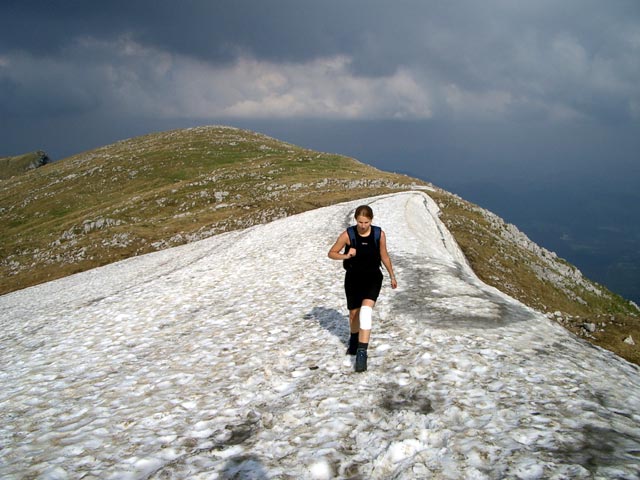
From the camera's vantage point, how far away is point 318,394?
8695 mm

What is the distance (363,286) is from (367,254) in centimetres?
82

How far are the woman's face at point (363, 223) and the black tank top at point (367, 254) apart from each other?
16 centimetres

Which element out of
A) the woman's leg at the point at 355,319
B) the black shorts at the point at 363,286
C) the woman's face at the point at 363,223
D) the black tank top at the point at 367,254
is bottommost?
the woman's leg at the point at 355,319

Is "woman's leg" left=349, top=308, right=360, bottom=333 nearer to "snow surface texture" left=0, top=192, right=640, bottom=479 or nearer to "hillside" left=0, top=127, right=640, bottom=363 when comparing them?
"snow surface texture" left=0, top=192, right=640, bottom=479

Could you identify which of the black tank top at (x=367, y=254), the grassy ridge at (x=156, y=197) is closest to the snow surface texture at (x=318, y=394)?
the black tank top at (x=367, y=254)

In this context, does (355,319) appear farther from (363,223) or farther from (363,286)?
(363,223)

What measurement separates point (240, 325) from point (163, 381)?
4268mm

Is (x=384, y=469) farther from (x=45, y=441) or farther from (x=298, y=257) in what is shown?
(x=298, y=257)

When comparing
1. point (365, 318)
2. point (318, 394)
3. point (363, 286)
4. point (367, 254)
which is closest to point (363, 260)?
point (367, 254)

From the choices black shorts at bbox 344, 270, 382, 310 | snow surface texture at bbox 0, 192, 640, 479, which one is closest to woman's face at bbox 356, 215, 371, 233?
black shorts at bbox 344, 270, 382, 310

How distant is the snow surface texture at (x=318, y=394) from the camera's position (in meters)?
6.34

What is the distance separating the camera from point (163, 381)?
1035 cm

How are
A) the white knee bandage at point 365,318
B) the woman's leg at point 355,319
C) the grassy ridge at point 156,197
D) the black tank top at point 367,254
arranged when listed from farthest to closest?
the grassy ridge at point 156,197 → the woman's leg at point 355,319 → the black tank top at point 367,254 → the white knee bandage at point 365,318

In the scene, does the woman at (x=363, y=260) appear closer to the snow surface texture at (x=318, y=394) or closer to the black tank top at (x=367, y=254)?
the black tank top at (x=367, y=254)
